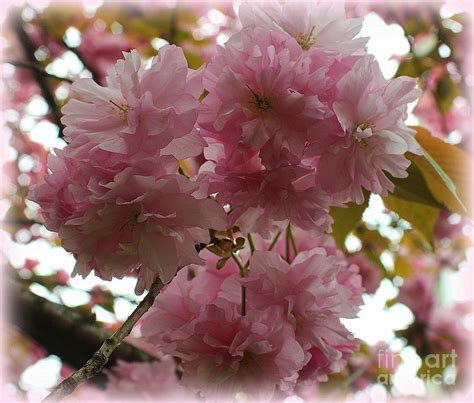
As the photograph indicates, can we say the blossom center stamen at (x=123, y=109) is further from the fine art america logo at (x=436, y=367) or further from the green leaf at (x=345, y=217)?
the fine art america logo at (x=436, y=367)

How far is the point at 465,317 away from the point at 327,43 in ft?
8.00

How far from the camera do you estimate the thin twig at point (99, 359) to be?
747mm

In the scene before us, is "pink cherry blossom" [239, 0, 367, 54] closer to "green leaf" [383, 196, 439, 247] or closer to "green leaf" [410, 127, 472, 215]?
"green leaf" [410, 127, 472, 215]

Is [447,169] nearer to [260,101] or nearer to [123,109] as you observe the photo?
[260,101]

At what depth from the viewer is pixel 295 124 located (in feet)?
2.84

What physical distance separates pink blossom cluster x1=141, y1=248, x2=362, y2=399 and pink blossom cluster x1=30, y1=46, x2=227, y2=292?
0.14 m

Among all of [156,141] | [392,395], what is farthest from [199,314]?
[392,395]

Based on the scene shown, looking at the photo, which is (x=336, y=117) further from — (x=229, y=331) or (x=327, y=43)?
(x=229, y=331)

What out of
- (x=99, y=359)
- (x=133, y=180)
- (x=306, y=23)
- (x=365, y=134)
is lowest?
(x=99, y=359)

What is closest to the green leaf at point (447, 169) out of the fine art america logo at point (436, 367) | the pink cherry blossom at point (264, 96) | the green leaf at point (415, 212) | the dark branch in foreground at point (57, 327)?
the green leaf at point (415, 212)

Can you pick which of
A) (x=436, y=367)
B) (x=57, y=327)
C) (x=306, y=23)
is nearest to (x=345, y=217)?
(x=306, y=23)

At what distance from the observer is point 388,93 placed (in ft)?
3.01

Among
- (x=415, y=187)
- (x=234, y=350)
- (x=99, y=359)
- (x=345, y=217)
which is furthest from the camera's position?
(x=345, y=217)

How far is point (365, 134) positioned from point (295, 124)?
10cm
